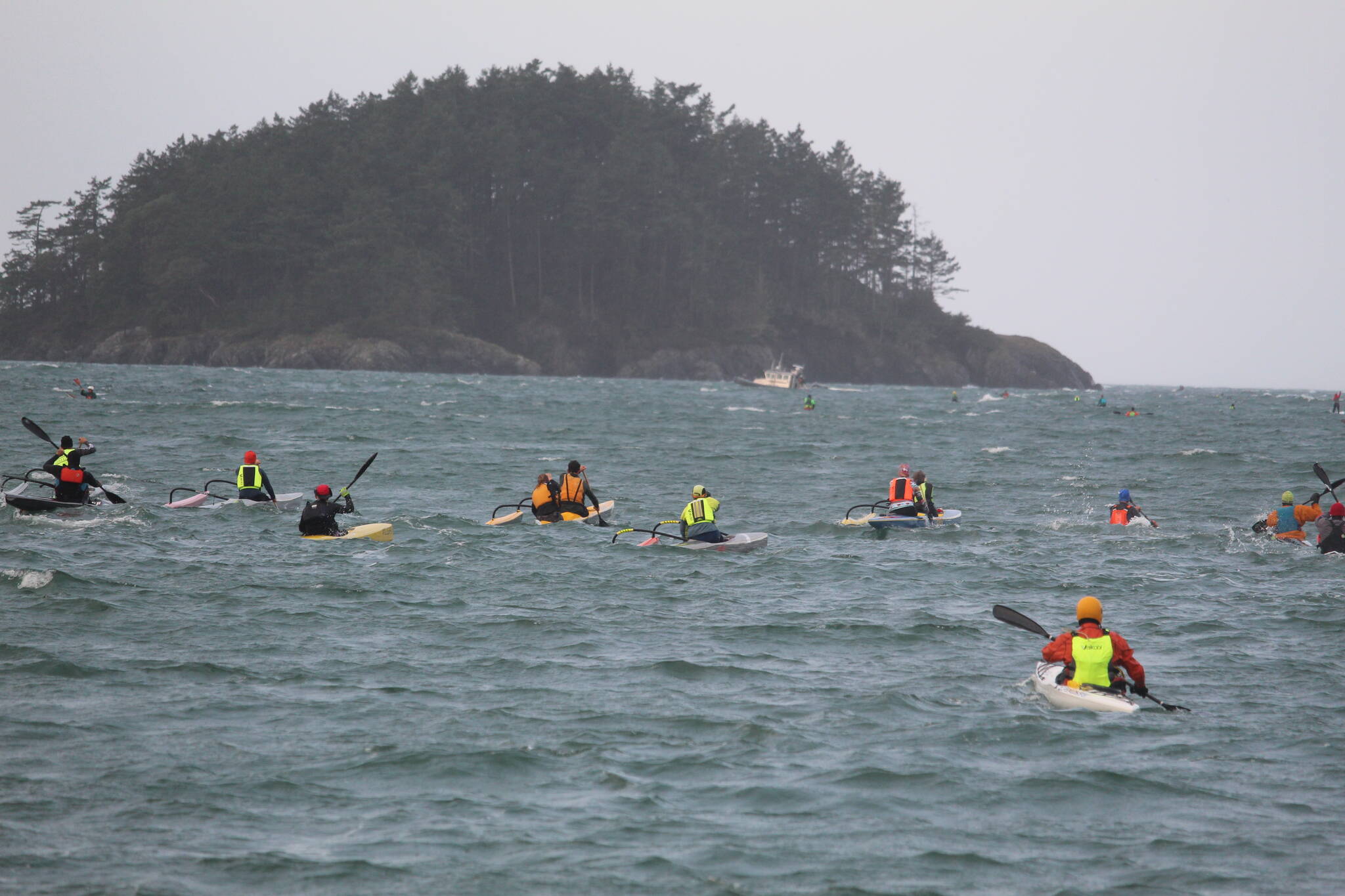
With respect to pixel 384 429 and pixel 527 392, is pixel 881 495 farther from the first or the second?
pixel 527 392

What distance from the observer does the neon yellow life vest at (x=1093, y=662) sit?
1152 cm

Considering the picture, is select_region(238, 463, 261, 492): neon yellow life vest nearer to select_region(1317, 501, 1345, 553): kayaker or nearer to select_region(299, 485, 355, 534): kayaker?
select_region(299, 485, 355, 534): kayaker

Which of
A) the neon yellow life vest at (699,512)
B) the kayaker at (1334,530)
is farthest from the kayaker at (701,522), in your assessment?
the kayaker at (1334,530)


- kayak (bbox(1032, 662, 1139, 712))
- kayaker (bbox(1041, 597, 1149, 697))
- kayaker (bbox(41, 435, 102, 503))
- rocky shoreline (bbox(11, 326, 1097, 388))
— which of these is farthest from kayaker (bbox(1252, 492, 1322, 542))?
rocky shoreline (bbox(11, 326, 1097, 388))

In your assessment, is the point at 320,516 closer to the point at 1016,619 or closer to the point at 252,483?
the point at 252,483

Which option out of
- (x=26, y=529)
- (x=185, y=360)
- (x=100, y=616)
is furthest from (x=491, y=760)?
(x=185, y=360)

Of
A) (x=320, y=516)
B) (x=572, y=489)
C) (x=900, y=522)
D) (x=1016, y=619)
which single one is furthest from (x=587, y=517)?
(x=1016, y=619)

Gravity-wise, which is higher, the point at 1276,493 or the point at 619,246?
the point at 619,246

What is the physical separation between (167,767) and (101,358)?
99.9 meters

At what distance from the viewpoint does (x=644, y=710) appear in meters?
11.3

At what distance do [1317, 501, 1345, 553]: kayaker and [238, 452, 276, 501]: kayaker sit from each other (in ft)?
61.6

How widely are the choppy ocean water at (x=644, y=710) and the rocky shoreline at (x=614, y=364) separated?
7155 cm

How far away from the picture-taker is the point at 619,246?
358 feet

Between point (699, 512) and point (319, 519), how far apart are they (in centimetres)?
642
